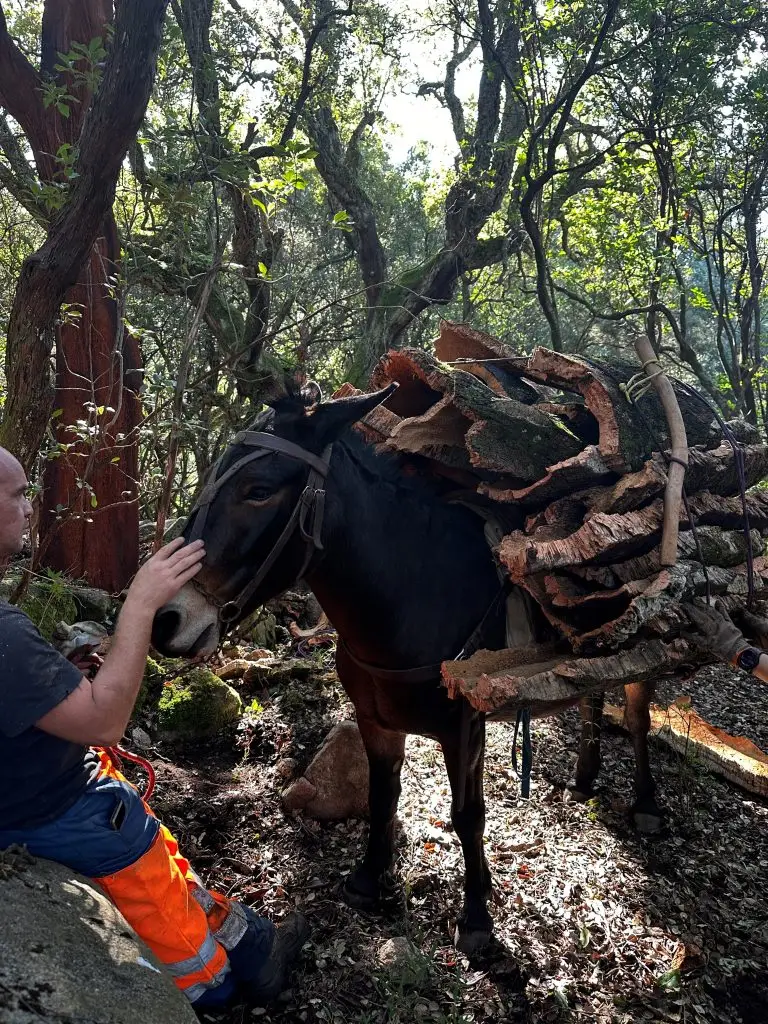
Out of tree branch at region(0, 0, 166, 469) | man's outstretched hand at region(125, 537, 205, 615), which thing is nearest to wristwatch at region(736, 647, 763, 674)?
man's outstretched hand at region(125, 537, 205, 615)

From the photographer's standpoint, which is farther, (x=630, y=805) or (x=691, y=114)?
(x=691, y=114)

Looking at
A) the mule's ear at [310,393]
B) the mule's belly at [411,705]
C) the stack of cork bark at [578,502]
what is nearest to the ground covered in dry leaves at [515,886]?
the mule's belly at [411,705]

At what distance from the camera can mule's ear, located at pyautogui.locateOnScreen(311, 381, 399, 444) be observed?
2.52m

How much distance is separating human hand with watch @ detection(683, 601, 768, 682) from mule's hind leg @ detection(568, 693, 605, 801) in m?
2.14

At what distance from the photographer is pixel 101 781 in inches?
83.6

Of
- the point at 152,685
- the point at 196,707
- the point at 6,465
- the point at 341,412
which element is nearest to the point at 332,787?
the point at 196,707

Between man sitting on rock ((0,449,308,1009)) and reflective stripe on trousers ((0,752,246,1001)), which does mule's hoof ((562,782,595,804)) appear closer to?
man sitting on rock ((0,449,308,1009))

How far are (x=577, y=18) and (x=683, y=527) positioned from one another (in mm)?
6538

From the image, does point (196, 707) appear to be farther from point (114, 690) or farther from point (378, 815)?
point (114, 690)

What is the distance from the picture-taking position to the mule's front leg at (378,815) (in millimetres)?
3363

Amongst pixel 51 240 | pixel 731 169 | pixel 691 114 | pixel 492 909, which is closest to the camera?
pixel 51 240

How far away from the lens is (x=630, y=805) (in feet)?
14.4

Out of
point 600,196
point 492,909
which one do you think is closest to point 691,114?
point 600,196

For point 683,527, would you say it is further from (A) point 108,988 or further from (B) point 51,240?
(B) point 51,240
